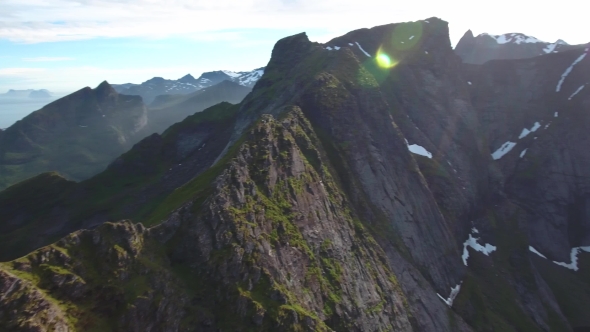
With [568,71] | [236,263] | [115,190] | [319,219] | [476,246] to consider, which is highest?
[236,263]

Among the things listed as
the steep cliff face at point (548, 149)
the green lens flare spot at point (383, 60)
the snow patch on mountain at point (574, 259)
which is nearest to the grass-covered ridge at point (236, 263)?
the green lens flare spot at point (383, 60)

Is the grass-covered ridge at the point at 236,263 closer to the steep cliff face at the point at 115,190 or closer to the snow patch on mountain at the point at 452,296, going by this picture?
the snow patch on mountain at the point at 452,296

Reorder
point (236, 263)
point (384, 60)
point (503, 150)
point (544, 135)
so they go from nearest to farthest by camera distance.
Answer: point (236, 263) → point (384, 60) → point (544, 135) → point (503, 150)

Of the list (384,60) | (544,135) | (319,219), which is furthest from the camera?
(544,135)

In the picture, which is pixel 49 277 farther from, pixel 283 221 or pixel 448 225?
pixel 448 225

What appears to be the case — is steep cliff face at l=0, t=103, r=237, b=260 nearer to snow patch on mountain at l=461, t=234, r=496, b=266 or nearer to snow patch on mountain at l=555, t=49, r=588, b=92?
snow patch on mountain at l=461, t=234, r=496, b=266

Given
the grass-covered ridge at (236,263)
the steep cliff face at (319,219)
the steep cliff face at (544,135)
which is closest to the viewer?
the grass-covered ridge at (236,263)

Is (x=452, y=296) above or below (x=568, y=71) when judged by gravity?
below

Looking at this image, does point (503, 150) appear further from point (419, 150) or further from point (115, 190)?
point (115, 190)

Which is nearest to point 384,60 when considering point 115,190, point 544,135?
point 544,135

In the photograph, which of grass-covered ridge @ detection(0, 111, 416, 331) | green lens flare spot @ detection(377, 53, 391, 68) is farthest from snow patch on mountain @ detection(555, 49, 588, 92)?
grass-covered ridge @ detection(0, 111, 416, 331)
